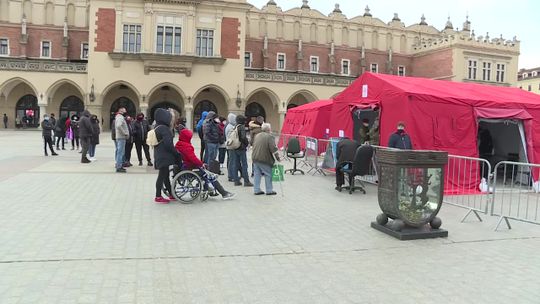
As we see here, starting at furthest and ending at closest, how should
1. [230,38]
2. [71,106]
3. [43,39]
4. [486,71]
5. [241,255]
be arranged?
[486,71], [43,39], [71,106], [230,38], [241,255]

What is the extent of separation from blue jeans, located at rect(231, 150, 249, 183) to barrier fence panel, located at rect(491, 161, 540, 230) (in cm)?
573

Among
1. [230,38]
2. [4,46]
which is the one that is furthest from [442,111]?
[4,46]

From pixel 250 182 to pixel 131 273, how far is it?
7.17 metres

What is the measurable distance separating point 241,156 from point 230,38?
28.6 metres

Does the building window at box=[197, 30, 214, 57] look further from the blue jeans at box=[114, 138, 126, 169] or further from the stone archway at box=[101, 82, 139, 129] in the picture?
the blue jeans at box=[114, 138, 126, 169]

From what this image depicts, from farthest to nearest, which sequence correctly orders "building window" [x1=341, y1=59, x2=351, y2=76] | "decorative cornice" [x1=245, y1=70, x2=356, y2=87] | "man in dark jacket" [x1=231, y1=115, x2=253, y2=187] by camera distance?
"building window" [x1=341, y1=59, x2=351, y2=76] → "decorative cornice" [x1=245, y1=70, x2=356, y2=87] → "man in dark jacket" [x1=231, y1=115, x2=253, y2=187]

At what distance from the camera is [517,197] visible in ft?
35.8

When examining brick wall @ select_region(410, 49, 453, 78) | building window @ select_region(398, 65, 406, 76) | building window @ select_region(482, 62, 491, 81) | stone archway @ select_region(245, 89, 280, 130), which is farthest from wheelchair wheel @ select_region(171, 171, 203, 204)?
building window @ select_region(398, 65, 406, 76)

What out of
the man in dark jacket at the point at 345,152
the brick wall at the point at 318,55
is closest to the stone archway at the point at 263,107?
the brick wall at the point at 318,55

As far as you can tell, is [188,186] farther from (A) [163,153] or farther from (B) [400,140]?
(B) [400,140]

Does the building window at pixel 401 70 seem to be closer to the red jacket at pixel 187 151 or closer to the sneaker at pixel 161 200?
the red jacket at pixel 187 151

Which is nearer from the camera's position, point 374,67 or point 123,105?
point 123,105

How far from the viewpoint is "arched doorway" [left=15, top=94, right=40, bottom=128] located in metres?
41.2

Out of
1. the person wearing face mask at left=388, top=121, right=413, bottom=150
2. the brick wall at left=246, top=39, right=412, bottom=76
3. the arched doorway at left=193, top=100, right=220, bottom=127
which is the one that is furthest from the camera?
the brick wall at left=246, top=39, right=412, bottom=76
